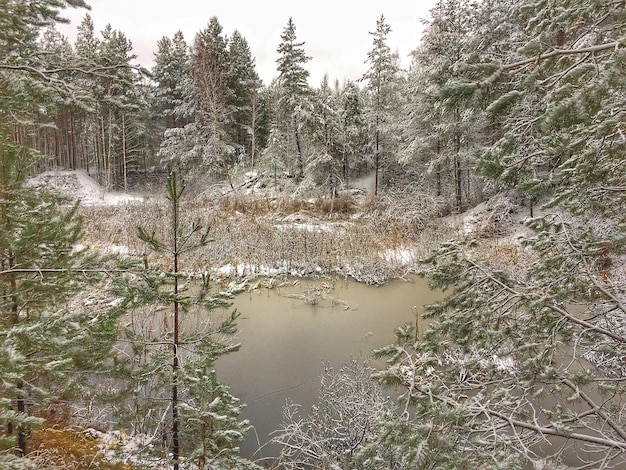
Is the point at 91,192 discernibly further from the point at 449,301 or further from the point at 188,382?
the point at 449,301

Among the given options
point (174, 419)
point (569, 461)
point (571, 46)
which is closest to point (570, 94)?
point (571, 46)

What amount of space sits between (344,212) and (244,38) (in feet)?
64.0

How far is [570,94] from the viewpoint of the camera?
8.55ft

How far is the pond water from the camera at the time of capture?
6.29 meters

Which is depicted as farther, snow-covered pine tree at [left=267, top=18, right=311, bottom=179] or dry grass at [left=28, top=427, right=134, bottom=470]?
snow-covered pine tree at [left=267, top=18, right=311, bottom=179]

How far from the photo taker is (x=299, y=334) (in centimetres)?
859

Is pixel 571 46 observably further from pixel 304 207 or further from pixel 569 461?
pixel 304 207

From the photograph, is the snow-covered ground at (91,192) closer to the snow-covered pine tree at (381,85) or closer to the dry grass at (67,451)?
the snow-covered pine tree at (381,85)

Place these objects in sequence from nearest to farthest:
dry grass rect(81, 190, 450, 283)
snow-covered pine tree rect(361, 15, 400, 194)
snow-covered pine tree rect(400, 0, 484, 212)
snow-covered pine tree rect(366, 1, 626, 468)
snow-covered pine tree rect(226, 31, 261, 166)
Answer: snow-covered pine tree rect(366, 1, 626, 468) → dry grass rect(81, 190, 450, 283) → snow-covered pine tree rect(400, 0, 484, 212) → snow-covered pine tree rect(361, 15, 400, 194) → snow-covered pine tree rect(226, 31, 261, 166)

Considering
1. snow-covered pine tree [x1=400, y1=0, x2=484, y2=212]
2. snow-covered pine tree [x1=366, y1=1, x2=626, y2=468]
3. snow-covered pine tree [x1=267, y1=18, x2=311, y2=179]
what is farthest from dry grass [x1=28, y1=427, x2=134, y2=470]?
snow-covered pine tree [x1=267, y1=18, x2=311, y2=179]

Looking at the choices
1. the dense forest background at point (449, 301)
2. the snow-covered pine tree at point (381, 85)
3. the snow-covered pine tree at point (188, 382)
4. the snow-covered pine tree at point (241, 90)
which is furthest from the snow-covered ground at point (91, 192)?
the snow-covered pine tree at point (188, 382)

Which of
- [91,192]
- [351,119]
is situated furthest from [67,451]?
[91,192]

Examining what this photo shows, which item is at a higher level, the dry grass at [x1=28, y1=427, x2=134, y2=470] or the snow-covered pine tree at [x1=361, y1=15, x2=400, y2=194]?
the snow-covered pine tree at [x1=361, y1=15, x2=400, y2=194]

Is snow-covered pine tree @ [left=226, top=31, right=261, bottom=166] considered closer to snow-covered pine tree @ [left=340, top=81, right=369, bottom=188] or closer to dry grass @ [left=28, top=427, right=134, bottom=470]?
snow-covered pine tree @ [left=340, top=81, right=369, bottom=188]
